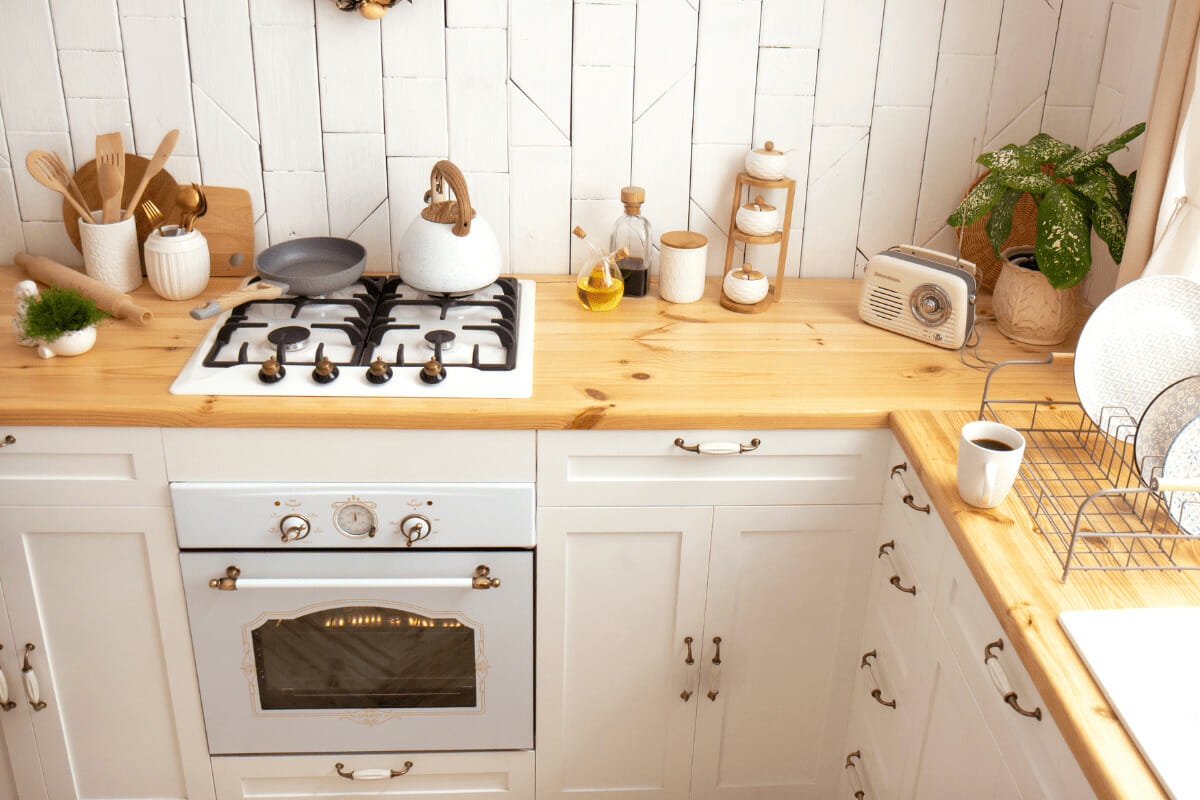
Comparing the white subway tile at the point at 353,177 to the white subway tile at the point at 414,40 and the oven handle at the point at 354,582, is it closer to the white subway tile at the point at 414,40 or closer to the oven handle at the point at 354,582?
the white subway tile at the point at 414,40

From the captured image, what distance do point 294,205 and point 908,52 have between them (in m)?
1.32

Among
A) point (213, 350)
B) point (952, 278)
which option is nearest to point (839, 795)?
point (952, 278)

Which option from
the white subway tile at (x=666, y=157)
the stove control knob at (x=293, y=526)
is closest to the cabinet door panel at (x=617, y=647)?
the stove control knob at (x=293, y=526)

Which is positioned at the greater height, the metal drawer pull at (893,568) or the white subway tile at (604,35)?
the white subway tile at (604,35)

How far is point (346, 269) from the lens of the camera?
2041mm

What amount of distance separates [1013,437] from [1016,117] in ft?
3.33

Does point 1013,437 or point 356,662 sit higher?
point 1013,437

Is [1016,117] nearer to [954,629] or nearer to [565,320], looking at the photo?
[565,320]

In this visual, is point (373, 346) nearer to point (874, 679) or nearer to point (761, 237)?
point (761, 237)

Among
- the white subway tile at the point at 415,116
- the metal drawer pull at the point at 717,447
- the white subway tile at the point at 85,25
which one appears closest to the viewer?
the metal drawer pull at the point at 717,447

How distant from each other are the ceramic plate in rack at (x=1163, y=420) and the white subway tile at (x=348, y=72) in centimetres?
152

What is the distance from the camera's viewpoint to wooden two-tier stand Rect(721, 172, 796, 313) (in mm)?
2121

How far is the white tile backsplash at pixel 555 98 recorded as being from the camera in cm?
205

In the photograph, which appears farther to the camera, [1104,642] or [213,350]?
[213,350]
